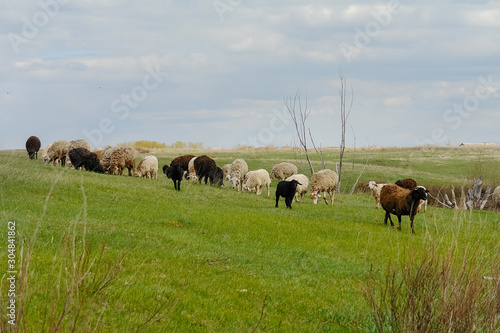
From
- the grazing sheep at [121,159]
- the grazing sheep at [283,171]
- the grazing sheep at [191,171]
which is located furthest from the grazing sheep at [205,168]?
the grazing sheep at [283,171]

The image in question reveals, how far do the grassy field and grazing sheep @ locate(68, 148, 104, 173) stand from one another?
244 inches

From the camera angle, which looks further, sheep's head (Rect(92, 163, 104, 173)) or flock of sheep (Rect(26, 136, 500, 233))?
sheep's head (Rect(92, 163, 104, 173))

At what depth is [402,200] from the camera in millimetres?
19109

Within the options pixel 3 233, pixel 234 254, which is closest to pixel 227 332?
pixel 234 254

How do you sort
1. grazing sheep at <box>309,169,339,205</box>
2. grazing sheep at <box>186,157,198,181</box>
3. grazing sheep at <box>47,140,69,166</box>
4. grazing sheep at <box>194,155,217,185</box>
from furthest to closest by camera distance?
grazing sheep at <box>47,140,69,166</box> → grazing sheep at <box>186,157,198,181</box> → grazing sheep at <box>194,155,217,185</box> → grazing sheep at <box>309,169,339,205</box>

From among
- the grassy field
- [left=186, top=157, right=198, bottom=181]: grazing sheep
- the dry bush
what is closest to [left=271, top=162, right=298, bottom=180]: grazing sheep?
[left=186, top=157, right=198, bottom=181]: grazing sheep

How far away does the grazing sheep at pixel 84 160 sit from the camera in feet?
107

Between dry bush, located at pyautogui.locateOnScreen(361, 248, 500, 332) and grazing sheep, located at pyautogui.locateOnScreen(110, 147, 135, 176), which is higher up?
grazing sheep, located at pyautogui.locateOnScreen(110, 147, 135, 176)

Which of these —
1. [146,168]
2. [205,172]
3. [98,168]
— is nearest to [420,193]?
[205,172]

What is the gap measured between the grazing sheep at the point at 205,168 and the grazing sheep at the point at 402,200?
14994 millimetres

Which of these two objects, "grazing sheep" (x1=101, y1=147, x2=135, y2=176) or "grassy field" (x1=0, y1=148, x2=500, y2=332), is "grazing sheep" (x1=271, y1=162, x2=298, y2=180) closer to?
"grazing sheep" (x1=101, y1=147, x2=135, y2=176)

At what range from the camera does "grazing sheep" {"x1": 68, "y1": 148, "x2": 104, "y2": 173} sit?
32.6 meters

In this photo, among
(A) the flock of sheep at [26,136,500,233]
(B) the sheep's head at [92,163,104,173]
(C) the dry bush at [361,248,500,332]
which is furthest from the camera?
(B) the sheep's head at [92,163,104,173]

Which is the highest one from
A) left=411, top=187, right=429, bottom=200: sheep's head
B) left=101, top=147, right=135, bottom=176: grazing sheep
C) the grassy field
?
left=101, top=147, right=135, bottom=176: grazing sheep
